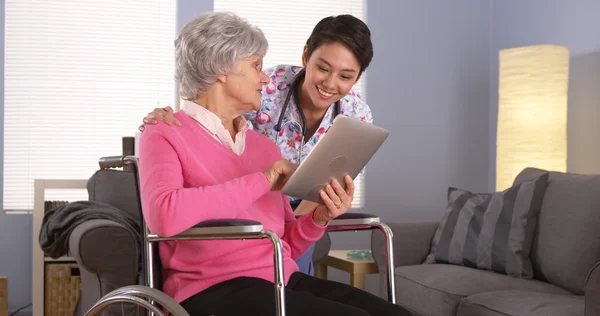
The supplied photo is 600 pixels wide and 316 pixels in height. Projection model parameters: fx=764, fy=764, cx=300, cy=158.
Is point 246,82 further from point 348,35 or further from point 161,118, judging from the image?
point 348,35

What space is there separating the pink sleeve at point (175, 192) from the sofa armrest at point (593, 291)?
88 centimetres

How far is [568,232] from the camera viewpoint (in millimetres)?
2980

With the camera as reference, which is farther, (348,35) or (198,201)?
(348,35)

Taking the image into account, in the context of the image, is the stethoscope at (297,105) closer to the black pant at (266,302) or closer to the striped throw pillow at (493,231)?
the black pant at (266,302)

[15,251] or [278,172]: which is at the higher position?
[278,172]

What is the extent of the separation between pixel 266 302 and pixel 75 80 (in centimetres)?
336

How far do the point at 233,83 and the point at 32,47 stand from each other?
121 inches

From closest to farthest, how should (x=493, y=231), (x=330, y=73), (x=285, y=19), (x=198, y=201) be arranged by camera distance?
(x=198, y=201) → (x=330, y=73) → (x=493, y=231) → (x=285, y=19)

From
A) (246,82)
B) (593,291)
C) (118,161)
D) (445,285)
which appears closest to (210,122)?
(246,82)

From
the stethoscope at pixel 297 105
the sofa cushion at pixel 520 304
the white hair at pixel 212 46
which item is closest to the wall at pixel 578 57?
the sofa cushion at pixel 520 304

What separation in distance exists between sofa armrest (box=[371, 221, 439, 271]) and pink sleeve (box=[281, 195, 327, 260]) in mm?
1459

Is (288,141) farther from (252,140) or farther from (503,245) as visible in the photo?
(503,245)

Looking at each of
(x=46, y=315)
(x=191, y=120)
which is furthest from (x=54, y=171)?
(x=191, y=120)

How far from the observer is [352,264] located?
363cm
